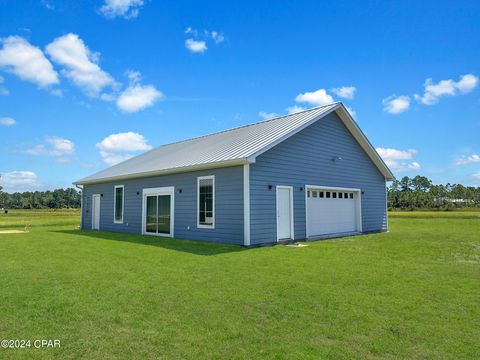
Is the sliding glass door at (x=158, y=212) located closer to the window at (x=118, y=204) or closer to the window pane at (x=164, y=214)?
the window pane at (x=164, y=214)

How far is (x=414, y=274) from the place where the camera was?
21.2 ft

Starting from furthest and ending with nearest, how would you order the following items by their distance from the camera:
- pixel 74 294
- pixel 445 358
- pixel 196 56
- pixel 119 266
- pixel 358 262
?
pixel 196 56
pixel 358 262
pixel 119 266
pixel 74 294
pixel 445 358

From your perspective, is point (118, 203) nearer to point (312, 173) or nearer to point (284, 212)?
point (284, 212)

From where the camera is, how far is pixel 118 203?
55.9 ft

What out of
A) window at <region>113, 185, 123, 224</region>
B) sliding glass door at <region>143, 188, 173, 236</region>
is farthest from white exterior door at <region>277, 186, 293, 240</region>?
window at <region>113, 185, 123, 224</region>

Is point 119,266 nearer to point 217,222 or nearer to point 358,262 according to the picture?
point 217,222

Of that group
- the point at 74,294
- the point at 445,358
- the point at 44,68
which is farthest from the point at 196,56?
the point at 445,358

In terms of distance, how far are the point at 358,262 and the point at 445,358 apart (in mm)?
4917

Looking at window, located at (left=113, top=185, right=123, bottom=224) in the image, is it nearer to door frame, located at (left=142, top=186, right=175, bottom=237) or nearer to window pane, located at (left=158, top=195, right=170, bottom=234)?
door frame, located at (left=142, top=186, right=175, bottom=237)

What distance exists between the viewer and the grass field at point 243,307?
320cm

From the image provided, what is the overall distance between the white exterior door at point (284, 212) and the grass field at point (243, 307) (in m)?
3.57

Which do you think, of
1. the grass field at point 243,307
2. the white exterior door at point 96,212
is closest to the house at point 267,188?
the white exterior door at point 96,212

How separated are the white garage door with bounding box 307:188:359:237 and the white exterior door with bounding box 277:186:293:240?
Answer: 4.25ft

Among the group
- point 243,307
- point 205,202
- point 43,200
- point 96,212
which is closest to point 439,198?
point 96,212
